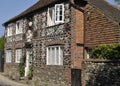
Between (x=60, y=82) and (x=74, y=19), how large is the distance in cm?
473

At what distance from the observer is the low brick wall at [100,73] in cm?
1582

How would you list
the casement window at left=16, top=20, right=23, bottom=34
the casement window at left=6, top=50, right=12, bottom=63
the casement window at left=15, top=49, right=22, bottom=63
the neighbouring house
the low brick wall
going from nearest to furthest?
the low brick wall
the neighbouring house
the casement window at left=15, top=49, right=22, bottom=63
the casement window at left=16, top=20, right=23, bottom=34
the casement window at left=6, top=50, right=12, bottom=63

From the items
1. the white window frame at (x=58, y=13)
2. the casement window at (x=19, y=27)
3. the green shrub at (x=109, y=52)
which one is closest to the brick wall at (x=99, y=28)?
the green shrub at (x=109, y=52)

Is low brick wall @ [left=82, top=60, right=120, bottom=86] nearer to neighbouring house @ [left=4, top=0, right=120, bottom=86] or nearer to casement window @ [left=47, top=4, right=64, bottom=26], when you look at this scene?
neighbouring house @ [left=4, top=0, right=120, bottom=86]

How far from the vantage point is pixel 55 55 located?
23703 millimetres

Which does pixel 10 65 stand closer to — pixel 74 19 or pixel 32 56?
pixel 32 56

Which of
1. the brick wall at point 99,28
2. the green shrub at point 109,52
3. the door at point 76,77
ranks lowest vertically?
the door at point 76,77

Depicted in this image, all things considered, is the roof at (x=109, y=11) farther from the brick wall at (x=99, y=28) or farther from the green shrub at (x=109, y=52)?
the green shrub at (x=109, y=52)

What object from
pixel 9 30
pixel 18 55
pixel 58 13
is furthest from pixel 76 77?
pixel 9 30

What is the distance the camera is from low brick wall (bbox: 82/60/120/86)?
51.9ft

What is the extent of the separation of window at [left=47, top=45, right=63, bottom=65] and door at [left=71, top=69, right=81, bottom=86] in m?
2.95

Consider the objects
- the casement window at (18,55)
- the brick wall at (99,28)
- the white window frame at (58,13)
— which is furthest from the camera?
the casement window at (18,55)

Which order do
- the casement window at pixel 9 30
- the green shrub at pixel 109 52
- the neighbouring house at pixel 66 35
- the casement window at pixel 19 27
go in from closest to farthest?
the green shrub at pixel 109 52 → the neighbouring house at pixel 66 35 → the casement window at pixel 19 27 → the casement window at pixel 9 30

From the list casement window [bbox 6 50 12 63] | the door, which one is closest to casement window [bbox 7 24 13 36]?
casement window [bbox 6 50 12 63]
